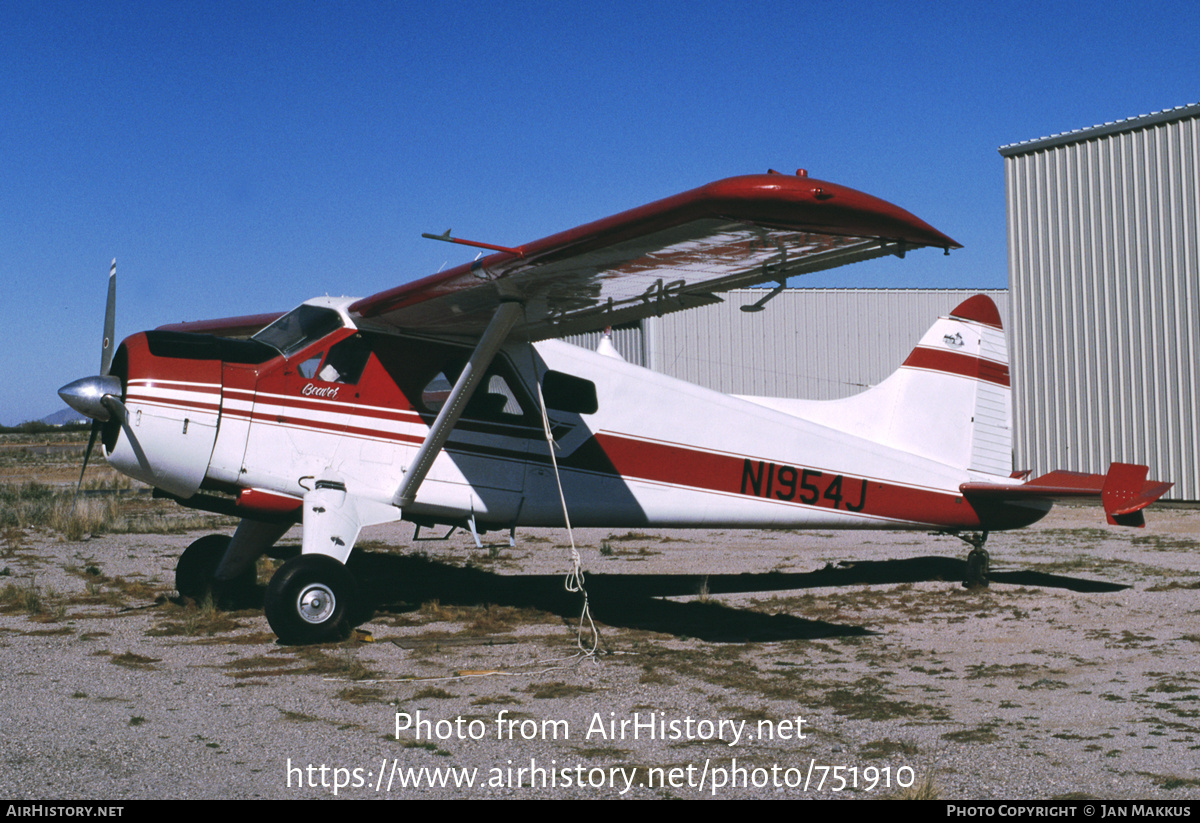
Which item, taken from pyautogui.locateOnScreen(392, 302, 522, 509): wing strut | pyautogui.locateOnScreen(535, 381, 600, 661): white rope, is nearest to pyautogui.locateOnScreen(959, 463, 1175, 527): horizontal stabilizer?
pyautogui.locateOnScreen(535, 381, 600, 661): white rope

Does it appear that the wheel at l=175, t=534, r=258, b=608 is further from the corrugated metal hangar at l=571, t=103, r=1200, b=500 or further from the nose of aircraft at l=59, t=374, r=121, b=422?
the corrugated metal hangar at l=571, t=103, r=1200, b=500

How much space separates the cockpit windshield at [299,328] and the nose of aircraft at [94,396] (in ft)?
4.12

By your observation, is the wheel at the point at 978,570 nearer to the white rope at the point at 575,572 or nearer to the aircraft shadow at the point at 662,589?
the aircraft shadow at the point at 662,589

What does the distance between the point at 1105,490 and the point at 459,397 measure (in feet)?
17.8

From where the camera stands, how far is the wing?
16.6ft

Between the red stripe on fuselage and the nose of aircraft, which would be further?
the red stripe on fuselage

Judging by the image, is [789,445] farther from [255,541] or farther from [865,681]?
[255,541]

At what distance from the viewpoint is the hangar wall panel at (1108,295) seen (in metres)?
19.6

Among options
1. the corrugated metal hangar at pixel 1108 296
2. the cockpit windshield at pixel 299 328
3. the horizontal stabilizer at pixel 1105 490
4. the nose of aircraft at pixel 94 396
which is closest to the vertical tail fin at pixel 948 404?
the horizontal stabilizer at pixel 1105 490

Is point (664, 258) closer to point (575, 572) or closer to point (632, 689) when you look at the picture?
point (632, 689)

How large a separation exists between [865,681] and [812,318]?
25.6 meters

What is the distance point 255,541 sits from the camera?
340 inches

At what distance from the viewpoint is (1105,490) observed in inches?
319

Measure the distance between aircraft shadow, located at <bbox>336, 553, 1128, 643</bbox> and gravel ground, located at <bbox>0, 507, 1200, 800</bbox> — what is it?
0.06m
